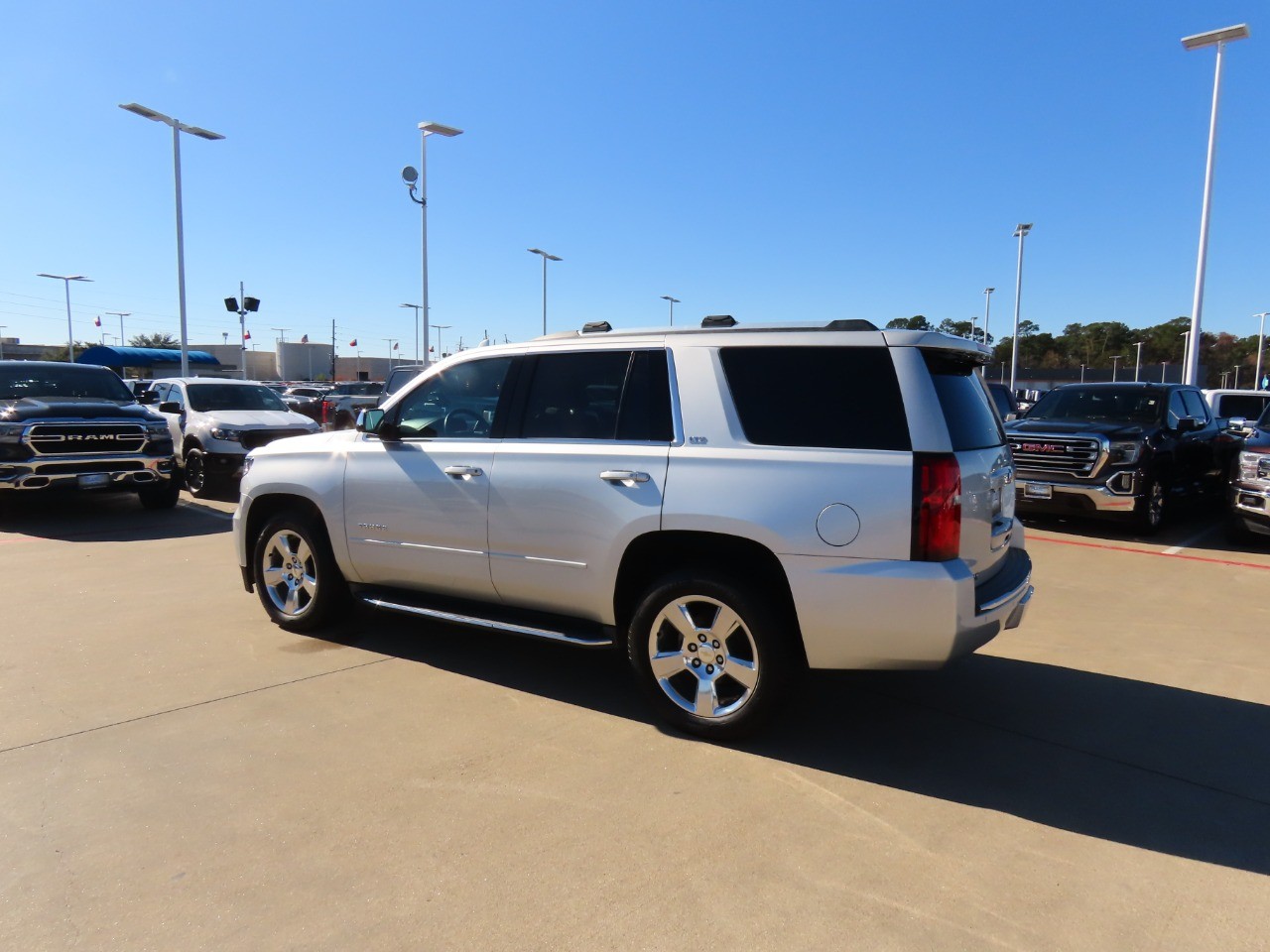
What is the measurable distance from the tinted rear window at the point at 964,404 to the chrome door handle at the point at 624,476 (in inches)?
53.3

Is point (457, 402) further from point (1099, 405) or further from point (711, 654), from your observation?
point (1099, 405)

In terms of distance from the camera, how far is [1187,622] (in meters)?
6.11

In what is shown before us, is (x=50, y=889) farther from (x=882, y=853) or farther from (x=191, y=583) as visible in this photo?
(x=191, y=583)

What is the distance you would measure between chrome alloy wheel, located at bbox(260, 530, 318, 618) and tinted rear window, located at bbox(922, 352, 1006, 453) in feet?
12.8

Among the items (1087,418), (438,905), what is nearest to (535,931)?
(438,905)

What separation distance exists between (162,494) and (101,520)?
72 centimetres

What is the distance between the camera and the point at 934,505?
3477mm

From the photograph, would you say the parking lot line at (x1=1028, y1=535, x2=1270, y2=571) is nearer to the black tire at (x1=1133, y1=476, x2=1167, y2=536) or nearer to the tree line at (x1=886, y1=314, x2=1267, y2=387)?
the black tire at (x1=1133, y1=476, x2=1167, y2=536)

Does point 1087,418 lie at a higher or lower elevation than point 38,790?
higher

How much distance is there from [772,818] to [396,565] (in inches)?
106

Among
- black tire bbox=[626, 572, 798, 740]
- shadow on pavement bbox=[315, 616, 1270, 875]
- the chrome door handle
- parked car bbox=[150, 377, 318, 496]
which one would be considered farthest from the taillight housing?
parked car bbox=[150, 377, 318, 496]

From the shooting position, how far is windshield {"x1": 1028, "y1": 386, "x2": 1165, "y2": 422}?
1072 centimetres

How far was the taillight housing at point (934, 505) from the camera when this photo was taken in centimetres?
347

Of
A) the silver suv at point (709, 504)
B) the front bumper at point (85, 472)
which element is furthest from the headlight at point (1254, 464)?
the front bumper at point (85, 472)
